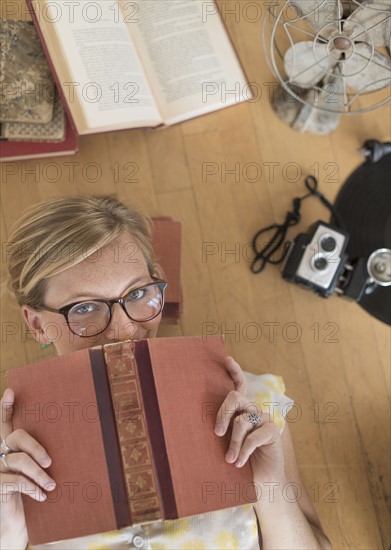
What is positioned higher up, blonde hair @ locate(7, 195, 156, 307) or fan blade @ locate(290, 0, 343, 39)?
fan blade @ locate(290, 0, 343, 39)

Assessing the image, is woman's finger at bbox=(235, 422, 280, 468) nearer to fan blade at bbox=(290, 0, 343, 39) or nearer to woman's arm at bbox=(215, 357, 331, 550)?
woman's arm at bbox=(215, 357, 331, 550)

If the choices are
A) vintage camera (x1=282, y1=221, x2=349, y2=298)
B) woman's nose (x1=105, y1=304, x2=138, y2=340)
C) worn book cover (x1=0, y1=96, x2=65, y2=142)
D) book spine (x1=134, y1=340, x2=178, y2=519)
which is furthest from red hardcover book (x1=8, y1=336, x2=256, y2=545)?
worn book cover (x1=0, y1=96, x2=65, y2=142)

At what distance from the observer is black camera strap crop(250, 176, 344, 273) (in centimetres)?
143

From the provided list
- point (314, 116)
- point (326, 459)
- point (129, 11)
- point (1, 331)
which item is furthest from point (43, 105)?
point (326, 459)

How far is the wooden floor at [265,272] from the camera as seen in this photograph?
1336 millimetres

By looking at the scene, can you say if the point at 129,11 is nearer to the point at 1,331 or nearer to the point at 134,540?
the point at 1,331

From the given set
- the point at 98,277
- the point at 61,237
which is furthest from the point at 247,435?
the point at 61,237

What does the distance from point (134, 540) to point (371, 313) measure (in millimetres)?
794

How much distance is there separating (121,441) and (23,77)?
0.91m

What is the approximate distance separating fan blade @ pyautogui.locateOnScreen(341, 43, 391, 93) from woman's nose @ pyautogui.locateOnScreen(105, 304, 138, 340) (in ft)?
2.55

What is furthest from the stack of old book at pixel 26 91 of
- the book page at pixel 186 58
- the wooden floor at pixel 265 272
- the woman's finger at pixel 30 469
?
the woman's finger at pixel 30 469

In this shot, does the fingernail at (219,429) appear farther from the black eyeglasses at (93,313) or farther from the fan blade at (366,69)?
the fan blade at (366,69)

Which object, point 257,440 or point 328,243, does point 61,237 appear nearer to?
point 257,440

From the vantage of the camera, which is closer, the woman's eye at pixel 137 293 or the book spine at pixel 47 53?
the woman's eye at pixel 137 293
